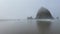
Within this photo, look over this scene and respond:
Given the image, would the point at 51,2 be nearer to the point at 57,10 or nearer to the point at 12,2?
the point at 57,10

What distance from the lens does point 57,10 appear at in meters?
2.96

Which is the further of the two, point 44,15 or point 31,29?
point 44,15

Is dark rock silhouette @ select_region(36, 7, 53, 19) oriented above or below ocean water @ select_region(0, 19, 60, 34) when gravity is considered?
above

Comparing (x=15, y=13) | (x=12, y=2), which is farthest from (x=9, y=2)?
(x=15, y=13)

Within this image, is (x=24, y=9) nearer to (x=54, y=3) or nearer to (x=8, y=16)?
(x=8, y=16)

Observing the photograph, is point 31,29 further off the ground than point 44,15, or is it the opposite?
point 44,15

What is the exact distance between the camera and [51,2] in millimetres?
3021

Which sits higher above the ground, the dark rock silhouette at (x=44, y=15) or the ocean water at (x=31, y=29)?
the dark rock silhouette at (x=44, y=15)

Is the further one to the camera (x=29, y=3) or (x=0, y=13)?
(x=29, y=3)

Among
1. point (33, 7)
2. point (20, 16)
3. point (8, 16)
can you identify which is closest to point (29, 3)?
point (33, 7)

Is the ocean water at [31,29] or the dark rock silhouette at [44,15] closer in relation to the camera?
the ocean water at [31,29]

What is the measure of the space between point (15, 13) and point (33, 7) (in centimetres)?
43

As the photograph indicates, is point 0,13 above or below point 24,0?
below

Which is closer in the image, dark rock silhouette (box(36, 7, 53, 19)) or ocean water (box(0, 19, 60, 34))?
ocean water (box(0, 19, 60, 34))
